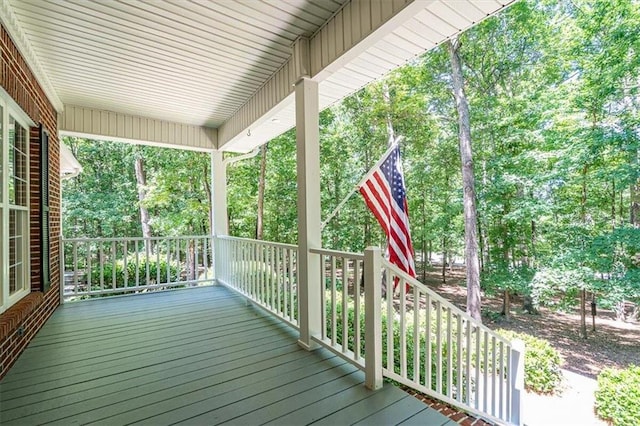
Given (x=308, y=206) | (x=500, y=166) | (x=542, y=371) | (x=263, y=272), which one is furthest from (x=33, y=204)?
(x=500, y=166)

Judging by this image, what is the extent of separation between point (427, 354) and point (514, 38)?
11634mm

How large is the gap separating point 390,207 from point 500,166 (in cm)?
745

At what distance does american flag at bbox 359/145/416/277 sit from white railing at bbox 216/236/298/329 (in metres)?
1.00

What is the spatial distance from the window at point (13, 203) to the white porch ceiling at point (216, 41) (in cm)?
68

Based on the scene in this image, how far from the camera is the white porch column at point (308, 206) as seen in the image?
2.86 metres

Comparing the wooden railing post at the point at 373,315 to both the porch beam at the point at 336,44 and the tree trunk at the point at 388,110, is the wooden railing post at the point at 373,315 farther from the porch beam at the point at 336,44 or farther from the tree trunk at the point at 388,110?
the tree trunk at the point at 388,110

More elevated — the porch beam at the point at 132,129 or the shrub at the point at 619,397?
the porch beam at the point at 132,129

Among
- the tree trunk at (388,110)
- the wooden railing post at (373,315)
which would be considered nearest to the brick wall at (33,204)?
the wooden railing post at (373,315)

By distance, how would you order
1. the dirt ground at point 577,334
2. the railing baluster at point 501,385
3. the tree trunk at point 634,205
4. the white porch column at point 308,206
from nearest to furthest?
the white porch column at point 308,206 → the railing baluster at point 501,385 → the dirt ground at point 577,334 → the tree trunk at point 634,205

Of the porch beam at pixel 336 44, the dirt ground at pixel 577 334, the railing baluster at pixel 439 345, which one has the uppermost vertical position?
the porch beam at pixel 336 44

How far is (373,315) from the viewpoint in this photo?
2.19 metres

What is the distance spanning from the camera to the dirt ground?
7.65 m

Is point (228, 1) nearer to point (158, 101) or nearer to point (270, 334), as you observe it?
point (158, 101)

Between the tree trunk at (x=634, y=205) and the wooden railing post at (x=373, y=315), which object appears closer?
the wooden railing post at (x=373, y=315)
